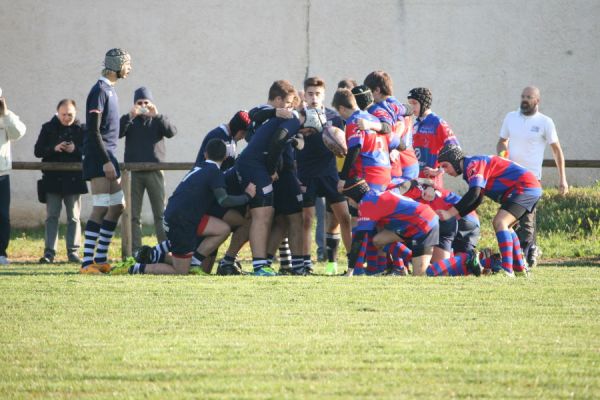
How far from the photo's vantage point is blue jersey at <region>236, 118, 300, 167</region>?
461 inches

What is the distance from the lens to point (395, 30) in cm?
1892

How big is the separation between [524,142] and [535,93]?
0.58 meters

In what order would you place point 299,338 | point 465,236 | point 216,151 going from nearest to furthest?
point 299,338, point 216,151, point 465,236

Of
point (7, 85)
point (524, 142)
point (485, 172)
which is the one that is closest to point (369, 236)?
point (485, 172)

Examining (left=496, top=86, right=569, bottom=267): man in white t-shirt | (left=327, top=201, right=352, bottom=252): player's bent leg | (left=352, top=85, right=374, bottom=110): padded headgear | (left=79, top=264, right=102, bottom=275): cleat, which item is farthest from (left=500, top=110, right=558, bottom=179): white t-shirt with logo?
(left=79, top=264, right=102, bottom=275): cleat


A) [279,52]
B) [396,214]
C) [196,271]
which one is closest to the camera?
[396,214]

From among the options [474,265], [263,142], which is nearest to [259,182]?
[263,142]

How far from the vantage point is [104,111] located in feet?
38.9

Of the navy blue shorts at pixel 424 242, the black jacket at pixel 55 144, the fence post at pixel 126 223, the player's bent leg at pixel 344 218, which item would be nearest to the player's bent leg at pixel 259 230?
the player's bent leg at pixel 344 218

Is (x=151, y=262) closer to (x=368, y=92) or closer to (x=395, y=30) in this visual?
(x=368, y=92)

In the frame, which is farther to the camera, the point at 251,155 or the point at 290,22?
the point at 290,22

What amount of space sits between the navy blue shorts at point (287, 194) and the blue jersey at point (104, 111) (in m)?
1.61

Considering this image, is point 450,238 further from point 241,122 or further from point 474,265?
point 241,122

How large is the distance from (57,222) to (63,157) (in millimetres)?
808
